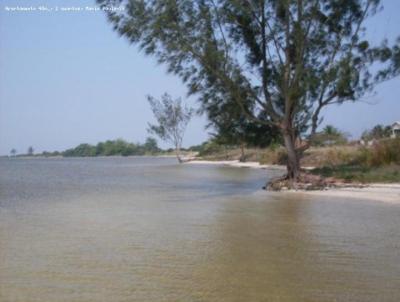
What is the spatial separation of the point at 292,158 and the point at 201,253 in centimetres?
1370

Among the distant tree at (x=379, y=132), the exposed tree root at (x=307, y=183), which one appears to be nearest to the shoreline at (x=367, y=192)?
the exposed tree root at (x=307, y=183)

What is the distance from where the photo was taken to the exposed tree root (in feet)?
58.2

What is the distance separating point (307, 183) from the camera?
18.6 metres

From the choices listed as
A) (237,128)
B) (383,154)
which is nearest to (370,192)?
(383,154)

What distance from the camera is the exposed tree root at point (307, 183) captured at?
58.2ft

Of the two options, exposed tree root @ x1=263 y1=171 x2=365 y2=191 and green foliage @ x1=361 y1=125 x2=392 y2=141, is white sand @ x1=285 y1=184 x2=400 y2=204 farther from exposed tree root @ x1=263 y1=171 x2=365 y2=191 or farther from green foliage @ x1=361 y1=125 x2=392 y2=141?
green foliage @ x1=361 y1=125 x2=392 y2=141

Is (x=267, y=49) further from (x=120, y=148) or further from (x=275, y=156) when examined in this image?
(x=120, y=148)

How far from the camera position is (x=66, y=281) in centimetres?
542

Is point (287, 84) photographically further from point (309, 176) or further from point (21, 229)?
point (21, 229)

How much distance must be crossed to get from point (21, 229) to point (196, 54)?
444 inches

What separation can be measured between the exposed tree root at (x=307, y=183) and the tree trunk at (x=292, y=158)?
0.18 meters

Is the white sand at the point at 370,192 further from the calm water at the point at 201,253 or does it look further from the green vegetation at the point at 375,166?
the calm water at the point at 201,253

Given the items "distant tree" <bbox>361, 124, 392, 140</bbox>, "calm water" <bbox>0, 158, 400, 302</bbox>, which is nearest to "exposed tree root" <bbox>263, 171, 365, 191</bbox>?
"calm water" <bbox>0, 158, 400, 302</bbox>

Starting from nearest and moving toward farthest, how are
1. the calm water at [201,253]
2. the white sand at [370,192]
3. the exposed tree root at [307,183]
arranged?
the calm water at [201,253]
the white sand at [370,192]
the exposed tree root at [307,183]
